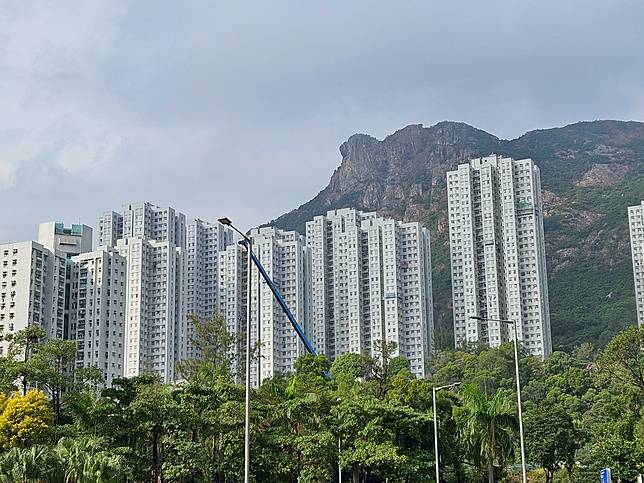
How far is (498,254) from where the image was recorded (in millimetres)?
98625

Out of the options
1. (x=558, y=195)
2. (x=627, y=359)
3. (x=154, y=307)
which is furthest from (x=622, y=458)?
(x=558, y=195)

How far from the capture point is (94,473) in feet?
96.5

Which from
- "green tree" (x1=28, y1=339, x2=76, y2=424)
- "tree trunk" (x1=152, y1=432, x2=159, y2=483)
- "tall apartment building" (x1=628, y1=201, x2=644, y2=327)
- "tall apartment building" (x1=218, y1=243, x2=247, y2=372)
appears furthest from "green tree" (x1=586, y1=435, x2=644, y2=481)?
"tall apartment building" (x1=628, y1=201, x2=644, y2=327)

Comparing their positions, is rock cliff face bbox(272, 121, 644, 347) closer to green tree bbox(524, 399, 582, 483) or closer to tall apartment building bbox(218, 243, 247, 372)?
tall apartment building bbox(218, 243, 247, 372)

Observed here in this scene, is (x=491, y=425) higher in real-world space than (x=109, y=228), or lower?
lower

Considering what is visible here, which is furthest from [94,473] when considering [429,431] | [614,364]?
[614,364]

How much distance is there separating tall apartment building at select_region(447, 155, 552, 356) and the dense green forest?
1987 inches

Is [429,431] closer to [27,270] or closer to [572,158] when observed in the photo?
[27,270]

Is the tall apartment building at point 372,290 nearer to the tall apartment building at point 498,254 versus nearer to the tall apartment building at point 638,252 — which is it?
the tall apartment building at point 498,254

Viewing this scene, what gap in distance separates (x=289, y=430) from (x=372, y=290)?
59.9 meters

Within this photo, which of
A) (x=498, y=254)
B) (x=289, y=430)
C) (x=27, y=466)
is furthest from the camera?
(x=498, y=254)

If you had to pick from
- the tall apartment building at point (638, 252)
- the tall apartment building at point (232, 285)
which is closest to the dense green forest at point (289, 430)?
the tall apartment building at point (232, 285)

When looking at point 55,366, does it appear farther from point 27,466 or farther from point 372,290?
point 372,290

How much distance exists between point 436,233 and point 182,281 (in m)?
51.7
